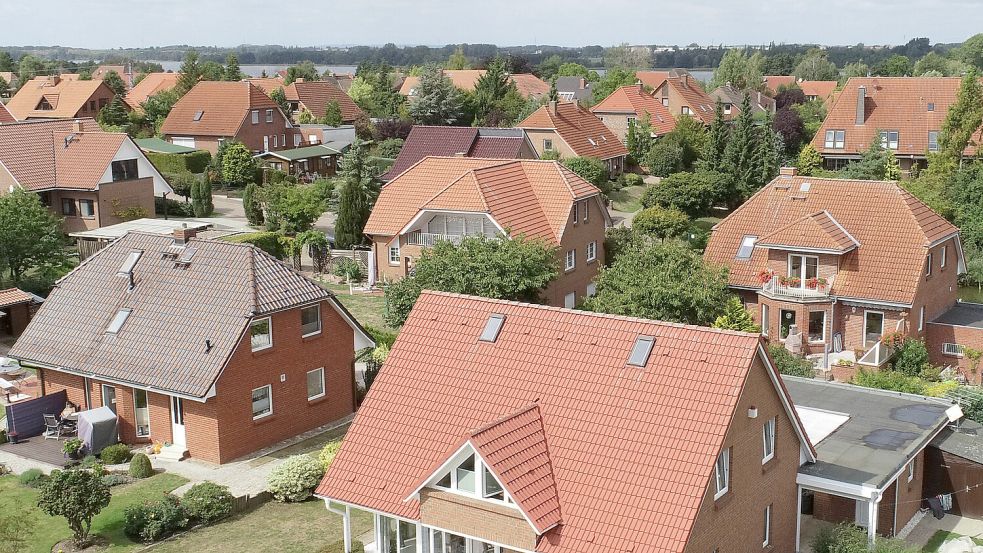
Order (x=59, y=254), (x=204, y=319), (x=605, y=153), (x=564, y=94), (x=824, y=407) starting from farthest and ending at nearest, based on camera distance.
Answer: (x=564, y=94) < (x=605, y=153) < (x=59, y=254) < (x=204, y=319) < (x=824, y=407)

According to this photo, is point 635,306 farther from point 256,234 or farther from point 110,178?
point 110,178

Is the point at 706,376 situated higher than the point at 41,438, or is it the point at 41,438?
the point at 706,376

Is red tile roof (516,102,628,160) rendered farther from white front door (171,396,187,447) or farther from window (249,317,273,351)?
white front door (171,396,187,447)

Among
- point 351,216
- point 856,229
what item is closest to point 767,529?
point 856,229

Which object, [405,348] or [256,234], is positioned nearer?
[405,348]

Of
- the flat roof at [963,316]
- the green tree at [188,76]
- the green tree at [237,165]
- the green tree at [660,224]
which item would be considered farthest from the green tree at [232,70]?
the flat roof at [963,316]

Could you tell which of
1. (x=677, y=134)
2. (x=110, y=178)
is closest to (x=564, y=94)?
(x=677, y=134)

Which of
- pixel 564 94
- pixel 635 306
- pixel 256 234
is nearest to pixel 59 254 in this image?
pixel 256 234

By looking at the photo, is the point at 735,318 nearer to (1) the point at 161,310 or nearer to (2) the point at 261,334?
(2) the point at 261,334

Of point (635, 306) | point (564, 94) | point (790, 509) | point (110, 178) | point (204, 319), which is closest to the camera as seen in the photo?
point (790, 509)
